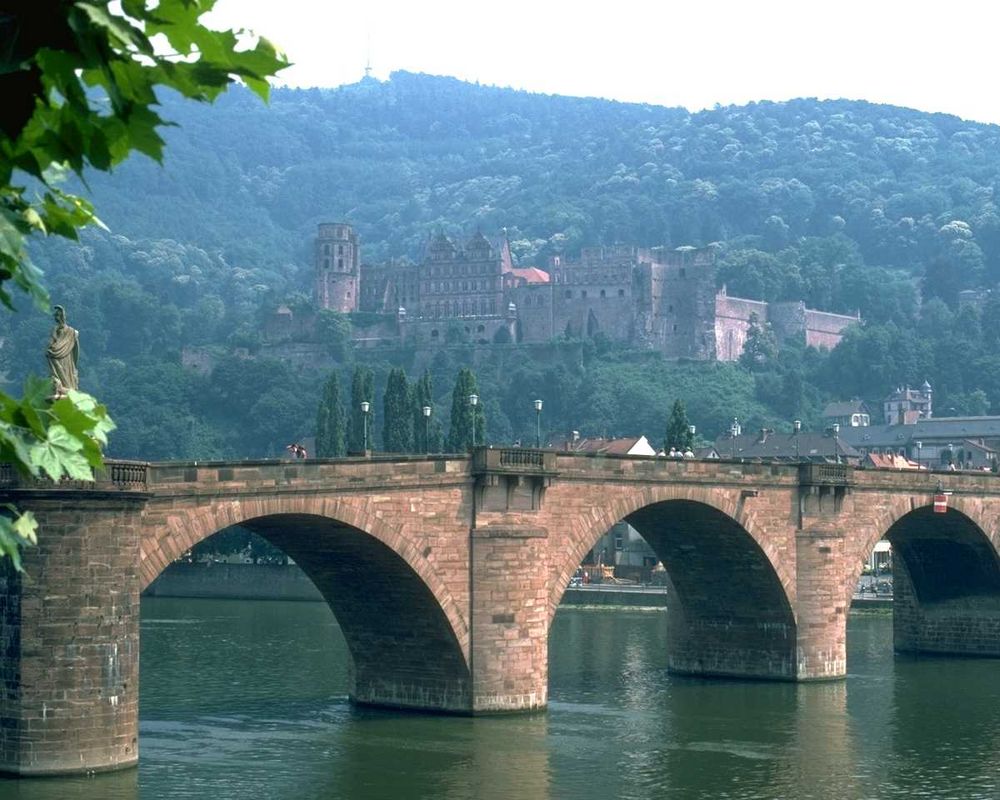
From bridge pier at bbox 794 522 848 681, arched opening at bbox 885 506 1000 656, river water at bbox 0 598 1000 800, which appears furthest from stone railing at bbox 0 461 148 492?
arched opening at bbox 885 506 1000 656

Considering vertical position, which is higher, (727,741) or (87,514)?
(87,514)

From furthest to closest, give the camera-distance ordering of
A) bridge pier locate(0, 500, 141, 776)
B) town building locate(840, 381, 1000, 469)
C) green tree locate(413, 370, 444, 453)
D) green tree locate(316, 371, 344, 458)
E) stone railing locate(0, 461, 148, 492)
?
town building locate(840, 381, 1000, 469)
green tree locate(316, 371, 344, 458)
green tree locate(413, 370, 444, 453)
stone railing locate(0, 461, 148, 492)
bridge pier locate(0, 500, 141, 776)

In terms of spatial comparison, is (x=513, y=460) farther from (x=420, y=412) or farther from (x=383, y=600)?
(x=420, y=412)

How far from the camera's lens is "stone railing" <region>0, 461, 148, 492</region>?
3997 cm

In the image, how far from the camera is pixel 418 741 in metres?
49.5

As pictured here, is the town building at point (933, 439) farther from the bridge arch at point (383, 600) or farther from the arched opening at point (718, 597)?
the bridge arch at point (383, 600)

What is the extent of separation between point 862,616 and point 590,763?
2329 inches

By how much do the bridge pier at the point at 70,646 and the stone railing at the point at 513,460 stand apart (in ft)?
50.2

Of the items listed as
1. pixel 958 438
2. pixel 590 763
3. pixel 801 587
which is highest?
pixel 958 438

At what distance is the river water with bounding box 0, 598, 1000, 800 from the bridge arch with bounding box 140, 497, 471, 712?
3.29 feet

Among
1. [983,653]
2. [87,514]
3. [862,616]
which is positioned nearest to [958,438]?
[862,616]

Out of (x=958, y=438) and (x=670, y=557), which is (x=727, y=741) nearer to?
(x=670, y=557)

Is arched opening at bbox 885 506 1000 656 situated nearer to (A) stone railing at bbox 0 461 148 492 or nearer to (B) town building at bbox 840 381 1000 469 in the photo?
(A) stone railing at bbox 0 461 148 492

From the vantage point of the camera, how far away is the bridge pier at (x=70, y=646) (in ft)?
128
